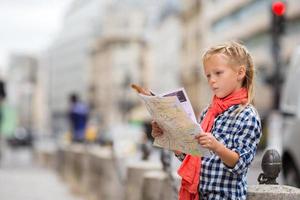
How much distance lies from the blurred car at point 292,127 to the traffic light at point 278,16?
383 inches

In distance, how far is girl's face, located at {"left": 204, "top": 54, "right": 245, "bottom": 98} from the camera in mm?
4258

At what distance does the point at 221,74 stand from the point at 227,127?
0.24 m

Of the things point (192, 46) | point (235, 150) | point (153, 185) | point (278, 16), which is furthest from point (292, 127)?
point (192, 46)

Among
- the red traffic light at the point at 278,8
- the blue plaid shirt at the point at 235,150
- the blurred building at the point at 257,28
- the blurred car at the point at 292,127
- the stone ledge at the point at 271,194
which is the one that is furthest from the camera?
the blurred building at the point at 257,28

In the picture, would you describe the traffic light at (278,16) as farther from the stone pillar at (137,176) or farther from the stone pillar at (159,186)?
the stone pillar at (159,186)

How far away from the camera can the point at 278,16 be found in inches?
821

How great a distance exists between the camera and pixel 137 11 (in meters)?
142

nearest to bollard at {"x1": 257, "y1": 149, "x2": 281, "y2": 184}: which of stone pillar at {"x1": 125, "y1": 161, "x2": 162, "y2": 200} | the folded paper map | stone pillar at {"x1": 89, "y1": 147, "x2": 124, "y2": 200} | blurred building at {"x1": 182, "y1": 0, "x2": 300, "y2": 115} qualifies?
the folded paper map

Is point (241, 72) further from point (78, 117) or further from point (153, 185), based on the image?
point (78, 117)

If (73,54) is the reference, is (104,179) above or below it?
below

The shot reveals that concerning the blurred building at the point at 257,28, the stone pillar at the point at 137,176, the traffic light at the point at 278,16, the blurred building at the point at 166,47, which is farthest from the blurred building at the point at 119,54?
the stone pillar at the point at 137,176

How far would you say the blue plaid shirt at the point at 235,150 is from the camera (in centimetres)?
416

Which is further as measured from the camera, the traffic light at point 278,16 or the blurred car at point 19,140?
the blurred car at point 19,140

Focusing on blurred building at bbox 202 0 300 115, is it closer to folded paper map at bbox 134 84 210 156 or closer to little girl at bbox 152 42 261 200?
little girl at bbox 152 42 261 200
